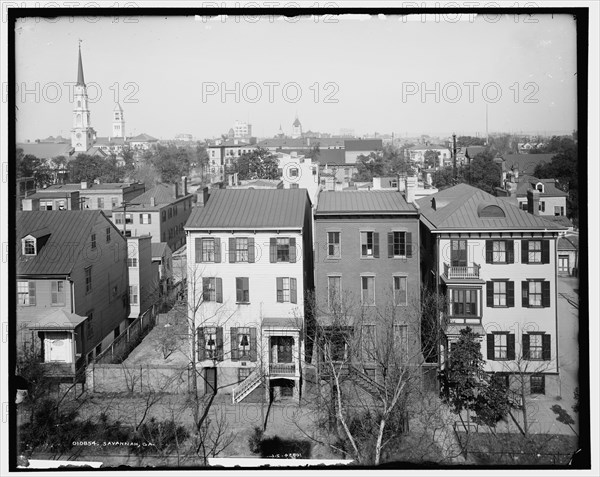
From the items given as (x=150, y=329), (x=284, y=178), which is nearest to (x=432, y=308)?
(x=284, y=178)

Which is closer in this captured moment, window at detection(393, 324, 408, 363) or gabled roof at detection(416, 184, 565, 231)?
gabled roof at detection(416, 184, 565, 231)

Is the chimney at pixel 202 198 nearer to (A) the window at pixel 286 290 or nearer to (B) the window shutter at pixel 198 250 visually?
(B) the window shutter at pixel 198 250

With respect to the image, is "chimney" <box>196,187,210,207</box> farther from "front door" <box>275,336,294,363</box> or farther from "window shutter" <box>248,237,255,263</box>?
"front door" <box>275,336,294,363</box>

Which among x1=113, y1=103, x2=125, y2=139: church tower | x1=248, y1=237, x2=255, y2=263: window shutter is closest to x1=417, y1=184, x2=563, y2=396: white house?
x1=248, y1=237, x2=255, y2=263: window shutter

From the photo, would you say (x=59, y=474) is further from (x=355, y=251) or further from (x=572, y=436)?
(x=572, y=436)

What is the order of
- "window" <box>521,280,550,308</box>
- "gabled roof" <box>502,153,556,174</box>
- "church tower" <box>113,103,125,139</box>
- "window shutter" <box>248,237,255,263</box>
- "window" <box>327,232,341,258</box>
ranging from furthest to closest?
"window" <box>327,232,341,258</box>, "window shutter" <box>248,237,255,263</box>, "window" <box>521,280,550,308</box>, "church tower" <box>113,103,125,139</box>, "gabled roof" <box>502,153,556,174</box>

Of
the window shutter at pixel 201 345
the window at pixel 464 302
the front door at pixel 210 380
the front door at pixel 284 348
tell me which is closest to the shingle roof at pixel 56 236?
the window shutter at pixel 201 345

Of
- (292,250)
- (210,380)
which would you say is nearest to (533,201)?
(292,250)
